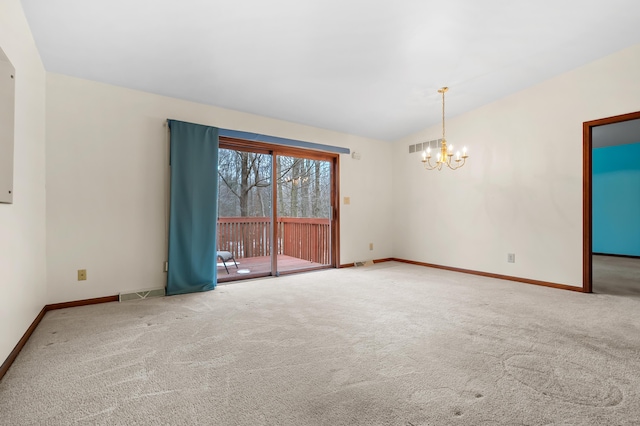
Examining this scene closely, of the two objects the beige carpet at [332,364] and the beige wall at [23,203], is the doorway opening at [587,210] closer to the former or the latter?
the beige carpet at [332,364]

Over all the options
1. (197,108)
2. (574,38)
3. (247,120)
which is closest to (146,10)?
(197,108)

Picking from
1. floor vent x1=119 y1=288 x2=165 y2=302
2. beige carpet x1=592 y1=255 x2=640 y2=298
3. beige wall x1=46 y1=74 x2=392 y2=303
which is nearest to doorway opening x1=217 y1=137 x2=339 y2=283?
floor vent x1=119 y1=288 x2=165 y2=302

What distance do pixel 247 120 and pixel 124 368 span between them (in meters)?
3.20

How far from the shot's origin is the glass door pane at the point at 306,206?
16.2 ft

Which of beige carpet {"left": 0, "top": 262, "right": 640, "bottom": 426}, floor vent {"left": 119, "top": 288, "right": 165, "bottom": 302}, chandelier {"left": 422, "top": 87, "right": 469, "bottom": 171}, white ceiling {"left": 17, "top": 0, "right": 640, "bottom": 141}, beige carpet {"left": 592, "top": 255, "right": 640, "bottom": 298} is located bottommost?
beige carpet {"left": 592, "top": 255, "right": 640, "bottom": 298}

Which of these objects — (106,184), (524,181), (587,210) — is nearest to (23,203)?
(106,184)

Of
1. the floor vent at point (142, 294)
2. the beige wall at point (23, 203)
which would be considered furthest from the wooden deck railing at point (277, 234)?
the beige wall at point (23, 203)

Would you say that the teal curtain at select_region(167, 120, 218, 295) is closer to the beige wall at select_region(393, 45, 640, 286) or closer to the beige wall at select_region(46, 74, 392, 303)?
the beige wall at select_region(46, 74, 392, 303)

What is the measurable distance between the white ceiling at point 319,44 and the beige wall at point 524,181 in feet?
1.05

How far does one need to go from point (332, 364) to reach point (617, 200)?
7784 mm

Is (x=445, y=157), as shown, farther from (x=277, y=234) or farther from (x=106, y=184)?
(x=106, y=184)

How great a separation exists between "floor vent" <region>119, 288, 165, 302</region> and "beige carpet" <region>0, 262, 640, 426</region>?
22cm

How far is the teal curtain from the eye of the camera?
11.3ft

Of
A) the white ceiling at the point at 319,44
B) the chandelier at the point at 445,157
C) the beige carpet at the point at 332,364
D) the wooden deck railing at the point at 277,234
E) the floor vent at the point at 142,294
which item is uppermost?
the white ceiling at the point at 319,44
